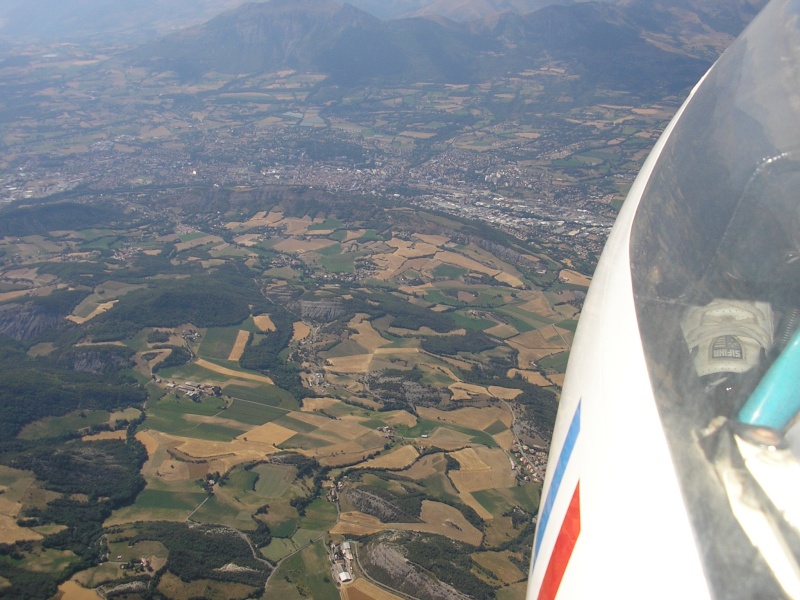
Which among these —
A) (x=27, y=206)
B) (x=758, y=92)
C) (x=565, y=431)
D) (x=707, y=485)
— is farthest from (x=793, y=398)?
(x=27, y=206)

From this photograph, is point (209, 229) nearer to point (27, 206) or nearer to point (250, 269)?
point (250, 269)

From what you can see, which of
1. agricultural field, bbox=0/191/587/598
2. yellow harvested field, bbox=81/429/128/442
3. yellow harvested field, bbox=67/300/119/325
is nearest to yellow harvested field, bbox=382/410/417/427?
agricultural field, bbox=0/191/587/598

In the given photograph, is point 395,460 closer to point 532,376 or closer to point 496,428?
point 496,428

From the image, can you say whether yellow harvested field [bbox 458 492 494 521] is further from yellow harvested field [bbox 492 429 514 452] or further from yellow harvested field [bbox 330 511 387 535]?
yellow harvested field [bbox 492 429 514 452]

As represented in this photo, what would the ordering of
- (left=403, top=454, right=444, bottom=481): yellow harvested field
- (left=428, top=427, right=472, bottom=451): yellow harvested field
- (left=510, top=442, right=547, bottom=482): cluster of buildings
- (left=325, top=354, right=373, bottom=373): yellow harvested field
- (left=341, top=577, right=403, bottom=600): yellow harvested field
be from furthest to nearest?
(left=325, top=354, right=373, bottom=373): yellow harvested field → (left=428, top=427, right=472, bottom=451): yellow harvested field → (left=510, top=442, right=547, bottom=482): cluster of buildings → (left=403, top=454, right=444, bottom=481): yellow harvested field → (left=341, top=577, right=403, bottom=600): yellow harvested field

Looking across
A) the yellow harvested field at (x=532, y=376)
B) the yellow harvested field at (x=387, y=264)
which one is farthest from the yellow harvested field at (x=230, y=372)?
the yellow harvested field at (x=387, y=264)

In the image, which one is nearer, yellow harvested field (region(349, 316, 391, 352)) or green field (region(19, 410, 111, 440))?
green field (region(19, 410, 111, 440))

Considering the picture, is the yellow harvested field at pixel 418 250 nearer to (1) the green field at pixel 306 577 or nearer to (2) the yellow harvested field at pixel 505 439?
(2) the yellow harvested field at pixel 505 439
